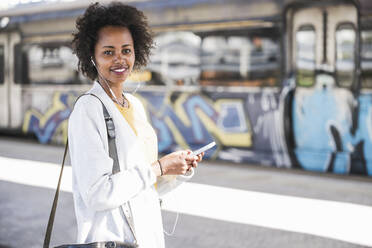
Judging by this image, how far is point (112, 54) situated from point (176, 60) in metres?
6.06

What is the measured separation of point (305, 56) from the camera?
Result: 6.69m

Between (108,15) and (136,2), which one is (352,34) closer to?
(136,2)

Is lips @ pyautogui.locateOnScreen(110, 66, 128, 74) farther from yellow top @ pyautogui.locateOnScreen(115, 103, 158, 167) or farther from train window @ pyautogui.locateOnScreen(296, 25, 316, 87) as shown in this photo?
train window @ pyautogui.locateOnScreen(296, 25, 316, 87)

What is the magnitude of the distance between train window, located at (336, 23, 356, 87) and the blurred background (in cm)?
1

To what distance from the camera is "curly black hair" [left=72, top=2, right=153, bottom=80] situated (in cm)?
175

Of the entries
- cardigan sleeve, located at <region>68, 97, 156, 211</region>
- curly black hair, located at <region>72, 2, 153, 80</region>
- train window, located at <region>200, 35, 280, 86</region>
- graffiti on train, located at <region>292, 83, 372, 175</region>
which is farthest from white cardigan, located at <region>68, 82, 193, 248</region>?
train window, located at <region>200, 35, 280, 86</region>

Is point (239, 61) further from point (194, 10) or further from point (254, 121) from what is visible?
point (194, 10)

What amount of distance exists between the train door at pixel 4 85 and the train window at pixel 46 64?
1.35 ft

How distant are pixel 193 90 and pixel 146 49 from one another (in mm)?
5553

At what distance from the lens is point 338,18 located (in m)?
6.41

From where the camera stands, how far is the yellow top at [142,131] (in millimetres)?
1742

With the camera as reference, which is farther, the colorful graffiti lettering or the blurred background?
the colorful graffiti lettering

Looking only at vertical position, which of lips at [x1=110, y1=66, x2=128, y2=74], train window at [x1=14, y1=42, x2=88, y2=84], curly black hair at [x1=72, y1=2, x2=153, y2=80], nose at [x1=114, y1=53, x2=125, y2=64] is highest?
train window at [x1=14, y1=42, x2=88, y2=84]

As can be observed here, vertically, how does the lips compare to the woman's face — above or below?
below
